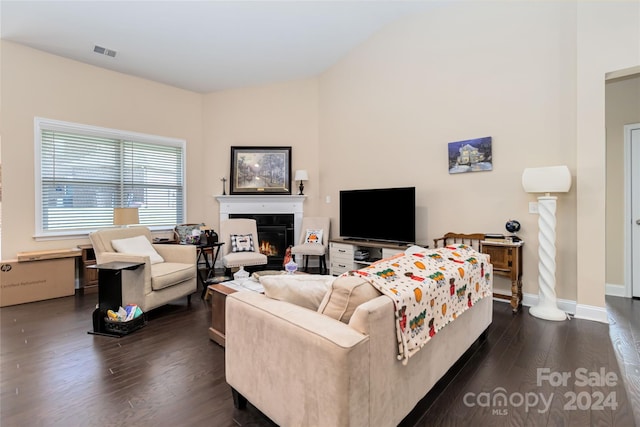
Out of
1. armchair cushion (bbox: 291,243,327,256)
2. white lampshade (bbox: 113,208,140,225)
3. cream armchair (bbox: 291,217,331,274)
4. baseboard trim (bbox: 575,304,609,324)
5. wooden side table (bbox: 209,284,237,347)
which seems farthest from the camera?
cream armchair (bbox: 291,217,331,274)

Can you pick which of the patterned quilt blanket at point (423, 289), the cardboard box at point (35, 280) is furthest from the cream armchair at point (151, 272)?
the patterned quilt blanket at point (423, 289)

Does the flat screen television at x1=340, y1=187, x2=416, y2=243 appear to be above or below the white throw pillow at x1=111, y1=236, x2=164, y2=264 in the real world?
above

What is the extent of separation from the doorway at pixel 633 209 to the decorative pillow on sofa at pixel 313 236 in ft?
13.4

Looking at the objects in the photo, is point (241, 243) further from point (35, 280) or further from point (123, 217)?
point (35, 280)

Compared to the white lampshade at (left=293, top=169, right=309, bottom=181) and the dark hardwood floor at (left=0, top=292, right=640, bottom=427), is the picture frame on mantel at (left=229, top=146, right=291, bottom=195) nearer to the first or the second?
the white lampshade at (left=293, top=169, right=309, bottom=181)

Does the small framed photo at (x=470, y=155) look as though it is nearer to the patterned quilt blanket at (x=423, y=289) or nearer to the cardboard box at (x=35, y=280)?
the patterned quilt blanket at (x=423, y=289)

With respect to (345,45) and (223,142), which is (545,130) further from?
(223,142)

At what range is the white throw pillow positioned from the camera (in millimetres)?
3383

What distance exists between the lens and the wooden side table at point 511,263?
3252 mm

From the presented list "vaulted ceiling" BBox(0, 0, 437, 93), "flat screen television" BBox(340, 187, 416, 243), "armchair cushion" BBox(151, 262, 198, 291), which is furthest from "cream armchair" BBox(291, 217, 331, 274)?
"vaulted ceiling" BBox(0, 0, 437, 93)

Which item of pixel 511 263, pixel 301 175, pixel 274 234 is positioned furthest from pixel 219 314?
pixel 301 175

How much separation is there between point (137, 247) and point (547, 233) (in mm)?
4467

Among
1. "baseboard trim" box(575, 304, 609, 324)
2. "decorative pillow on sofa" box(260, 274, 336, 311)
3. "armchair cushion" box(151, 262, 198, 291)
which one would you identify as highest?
"decorative pillow on sofa" box(260, 274, 336, 311)

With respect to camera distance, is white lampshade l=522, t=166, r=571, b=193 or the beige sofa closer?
the beige sofa
